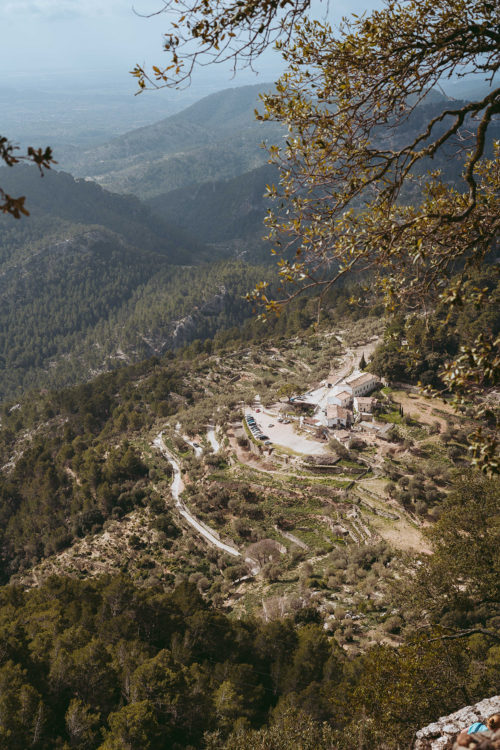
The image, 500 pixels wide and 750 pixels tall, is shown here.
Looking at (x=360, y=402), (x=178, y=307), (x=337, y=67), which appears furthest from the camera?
(x=178, y=307)

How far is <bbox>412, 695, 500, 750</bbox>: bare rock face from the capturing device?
7035 millimetres

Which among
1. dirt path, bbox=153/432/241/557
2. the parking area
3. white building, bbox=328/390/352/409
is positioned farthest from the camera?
white building, bbox=328/390/352/409

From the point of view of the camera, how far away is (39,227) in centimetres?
17500

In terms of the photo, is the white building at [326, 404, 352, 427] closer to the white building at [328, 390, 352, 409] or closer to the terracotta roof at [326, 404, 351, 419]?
the terracotta roof at [326, 404, 351, 419]

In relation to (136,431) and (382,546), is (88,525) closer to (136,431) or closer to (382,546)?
(136,431)

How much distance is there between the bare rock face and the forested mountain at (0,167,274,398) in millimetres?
108629

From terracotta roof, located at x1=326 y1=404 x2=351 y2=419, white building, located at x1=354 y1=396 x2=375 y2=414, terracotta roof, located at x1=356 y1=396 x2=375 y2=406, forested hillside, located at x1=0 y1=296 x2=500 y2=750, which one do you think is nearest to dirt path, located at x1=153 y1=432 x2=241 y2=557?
forested hillside, located at x1=0 y1=296 x2=500 y2=750

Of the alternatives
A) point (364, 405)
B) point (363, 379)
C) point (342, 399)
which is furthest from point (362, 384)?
point (364, 405)

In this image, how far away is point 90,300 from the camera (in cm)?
14575

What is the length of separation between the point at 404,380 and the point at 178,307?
95.4 metres

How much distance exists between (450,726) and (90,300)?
498 feet

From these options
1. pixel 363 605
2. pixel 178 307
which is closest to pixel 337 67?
pixel 363 605

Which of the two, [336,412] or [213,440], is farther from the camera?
[213,440]

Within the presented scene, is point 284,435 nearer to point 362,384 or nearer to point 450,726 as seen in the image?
point 362,384
